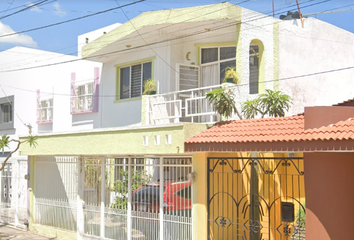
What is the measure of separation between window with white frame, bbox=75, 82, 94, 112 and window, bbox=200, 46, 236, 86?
5.17 m

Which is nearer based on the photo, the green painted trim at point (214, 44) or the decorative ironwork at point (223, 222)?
the decorative ironwork at point (223, 222)

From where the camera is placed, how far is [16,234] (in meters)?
14.5

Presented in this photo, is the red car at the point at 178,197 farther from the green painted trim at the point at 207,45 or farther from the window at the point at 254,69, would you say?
the green painted trim at the point at 207,45

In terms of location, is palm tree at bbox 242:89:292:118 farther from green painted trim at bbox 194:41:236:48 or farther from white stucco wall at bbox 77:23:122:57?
white stucco wall at bbox 77:23:122:57

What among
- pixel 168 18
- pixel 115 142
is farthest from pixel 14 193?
pixel 168 18

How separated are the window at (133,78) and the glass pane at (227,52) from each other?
8.21 ft

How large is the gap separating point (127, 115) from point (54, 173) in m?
3.03

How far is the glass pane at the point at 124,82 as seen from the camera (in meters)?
15.9

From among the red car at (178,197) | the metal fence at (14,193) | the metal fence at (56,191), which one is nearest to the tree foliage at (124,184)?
the red car at (178,197)

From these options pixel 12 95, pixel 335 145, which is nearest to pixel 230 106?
pixel 335 145

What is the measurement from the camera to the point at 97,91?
17203 mm

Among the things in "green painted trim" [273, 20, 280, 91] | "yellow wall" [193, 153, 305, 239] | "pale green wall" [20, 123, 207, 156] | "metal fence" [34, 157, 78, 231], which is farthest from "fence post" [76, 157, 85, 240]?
"green painted trim" [273, 20, 280, 91]

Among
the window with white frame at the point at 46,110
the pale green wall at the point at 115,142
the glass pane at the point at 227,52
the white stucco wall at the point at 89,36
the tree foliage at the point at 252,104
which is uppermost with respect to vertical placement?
the white stucco wall at the point at 89,36

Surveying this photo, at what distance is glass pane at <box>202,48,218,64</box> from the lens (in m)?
14.0
